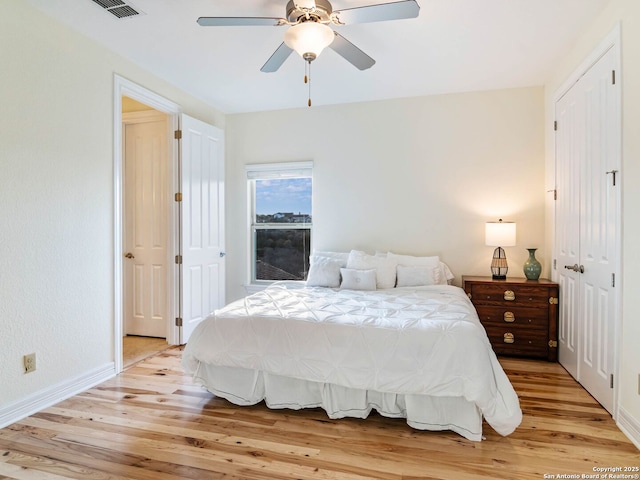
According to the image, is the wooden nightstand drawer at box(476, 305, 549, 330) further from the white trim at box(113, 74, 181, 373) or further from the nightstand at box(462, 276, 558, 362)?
the white trim at box(113, 74, 181, 373)

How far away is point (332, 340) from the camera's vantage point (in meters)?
2.29

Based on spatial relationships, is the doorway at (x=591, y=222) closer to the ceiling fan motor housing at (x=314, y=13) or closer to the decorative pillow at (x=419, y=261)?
the decorative pillow at (x=419, y=261)

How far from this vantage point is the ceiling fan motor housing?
2156 millimetres

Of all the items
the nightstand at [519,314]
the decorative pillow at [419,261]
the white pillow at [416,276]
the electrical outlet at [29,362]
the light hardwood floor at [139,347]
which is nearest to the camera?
the electrical outlet at [29,362]

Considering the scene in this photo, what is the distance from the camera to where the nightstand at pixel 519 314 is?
3354 millimetres

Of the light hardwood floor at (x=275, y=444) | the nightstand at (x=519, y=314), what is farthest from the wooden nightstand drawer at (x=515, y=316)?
the light hardwood floor at (x=275, y=444)

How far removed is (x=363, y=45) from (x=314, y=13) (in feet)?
2.72

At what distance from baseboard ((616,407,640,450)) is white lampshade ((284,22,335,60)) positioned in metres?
2.78

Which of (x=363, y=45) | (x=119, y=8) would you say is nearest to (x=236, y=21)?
(x=119, y=8)

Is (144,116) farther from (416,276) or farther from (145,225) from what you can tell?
(416,276)

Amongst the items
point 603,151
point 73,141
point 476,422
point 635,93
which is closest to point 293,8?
point 73,141

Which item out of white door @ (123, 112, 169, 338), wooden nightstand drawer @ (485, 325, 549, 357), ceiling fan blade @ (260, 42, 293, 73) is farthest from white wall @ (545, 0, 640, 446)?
white door @ (123, 112, 169, 338)

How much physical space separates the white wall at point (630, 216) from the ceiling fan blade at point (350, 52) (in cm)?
150

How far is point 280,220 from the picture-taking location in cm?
466
